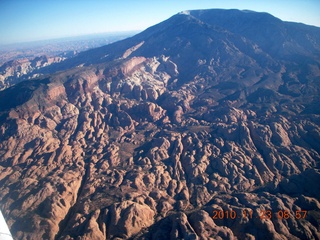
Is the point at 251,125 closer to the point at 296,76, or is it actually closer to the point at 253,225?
the point at 253,225

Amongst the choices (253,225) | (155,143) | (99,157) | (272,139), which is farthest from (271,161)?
(99,157)
